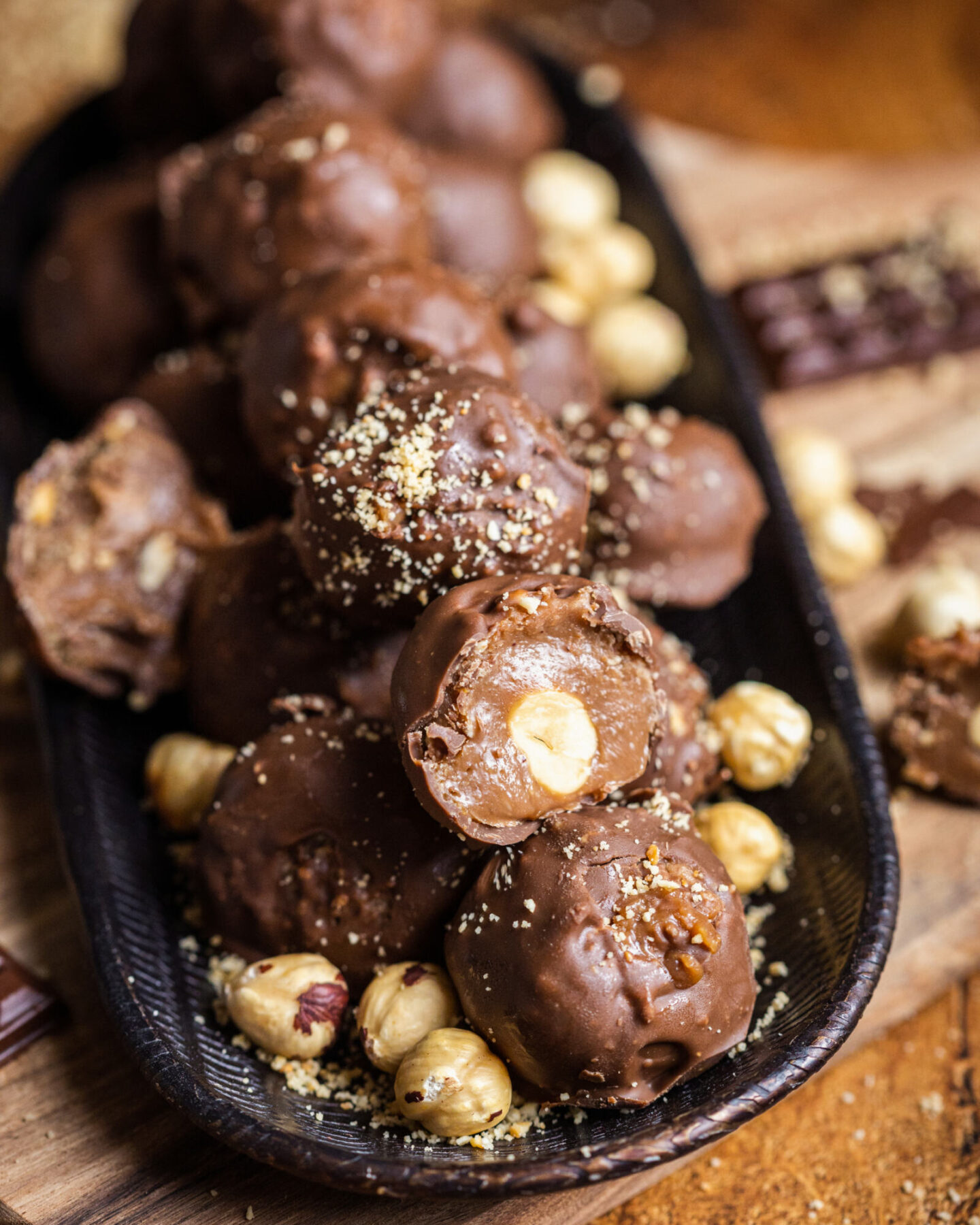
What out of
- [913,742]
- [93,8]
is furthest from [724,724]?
[93,8]

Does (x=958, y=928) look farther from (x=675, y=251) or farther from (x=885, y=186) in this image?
(x=885, y=186)

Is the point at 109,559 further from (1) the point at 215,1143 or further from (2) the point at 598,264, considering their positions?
(2) the point at 598,264

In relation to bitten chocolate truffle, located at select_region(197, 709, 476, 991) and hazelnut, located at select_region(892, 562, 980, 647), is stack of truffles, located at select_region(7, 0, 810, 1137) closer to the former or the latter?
bitten chocolate truffle, located at select_region(197, 709, 476, 991)

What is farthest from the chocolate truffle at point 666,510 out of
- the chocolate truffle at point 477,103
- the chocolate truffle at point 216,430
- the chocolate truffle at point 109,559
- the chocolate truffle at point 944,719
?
the chocolate truffle at point 477,103

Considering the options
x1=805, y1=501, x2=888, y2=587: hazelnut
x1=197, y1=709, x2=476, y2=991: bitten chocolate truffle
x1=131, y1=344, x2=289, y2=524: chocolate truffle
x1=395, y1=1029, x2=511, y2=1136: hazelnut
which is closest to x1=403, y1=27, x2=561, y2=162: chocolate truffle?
x1=131, y1=344, x2=289, y2=524: chocolate truffle

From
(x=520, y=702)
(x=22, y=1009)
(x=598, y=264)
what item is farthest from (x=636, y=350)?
(x=22, y=1009)

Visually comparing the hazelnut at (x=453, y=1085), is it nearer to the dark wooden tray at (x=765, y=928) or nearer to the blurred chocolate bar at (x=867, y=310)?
the dark wooden tray at (x=765, y=928)
